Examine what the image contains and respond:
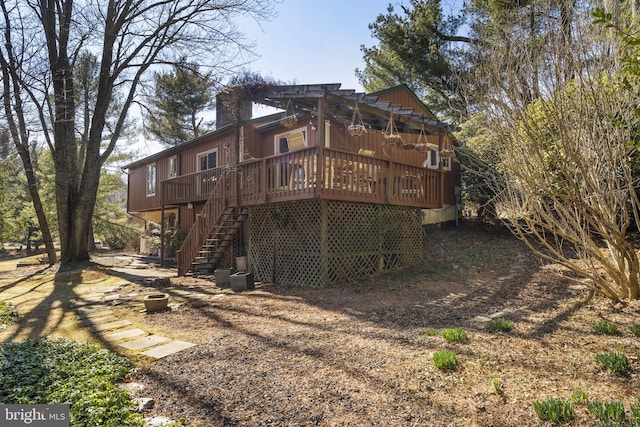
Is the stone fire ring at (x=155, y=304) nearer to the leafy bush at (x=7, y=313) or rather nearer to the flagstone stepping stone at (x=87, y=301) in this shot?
the flagstone stepping stone at (x=87, y=301)

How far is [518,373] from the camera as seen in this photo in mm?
3125

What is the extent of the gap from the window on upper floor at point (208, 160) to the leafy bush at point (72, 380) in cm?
1138

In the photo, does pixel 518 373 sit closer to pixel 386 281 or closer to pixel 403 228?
pixel 386 281

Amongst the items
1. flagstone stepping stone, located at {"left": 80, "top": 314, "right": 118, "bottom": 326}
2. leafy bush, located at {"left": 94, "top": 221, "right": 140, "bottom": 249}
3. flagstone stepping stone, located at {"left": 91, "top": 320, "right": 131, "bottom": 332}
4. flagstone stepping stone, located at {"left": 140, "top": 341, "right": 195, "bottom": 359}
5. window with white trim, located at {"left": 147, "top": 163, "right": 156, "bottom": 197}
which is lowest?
flagstone stepping stone, located at {"left": 80, "top": 314, "right": 118, "bottom": 326}

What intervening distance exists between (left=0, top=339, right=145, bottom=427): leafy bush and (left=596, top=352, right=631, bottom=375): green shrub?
3.70 meters

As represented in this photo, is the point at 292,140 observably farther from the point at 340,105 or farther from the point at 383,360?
the point at 383,360

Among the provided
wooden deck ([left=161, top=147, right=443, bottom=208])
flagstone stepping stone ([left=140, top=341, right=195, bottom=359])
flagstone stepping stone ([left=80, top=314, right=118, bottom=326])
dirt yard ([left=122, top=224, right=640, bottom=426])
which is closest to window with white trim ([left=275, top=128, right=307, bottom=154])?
wooden deck ([left=161, top=147, right=443, bottom=208])

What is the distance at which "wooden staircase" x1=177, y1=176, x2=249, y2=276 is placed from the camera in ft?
33.3

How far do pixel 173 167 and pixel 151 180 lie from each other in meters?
2.70

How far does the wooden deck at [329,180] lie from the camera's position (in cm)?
773

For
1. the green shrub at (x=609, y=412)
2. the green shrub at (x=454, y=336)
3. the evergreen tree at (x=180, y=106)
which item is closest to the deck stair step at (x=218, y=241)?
the green shrub at (x=454, y=336)

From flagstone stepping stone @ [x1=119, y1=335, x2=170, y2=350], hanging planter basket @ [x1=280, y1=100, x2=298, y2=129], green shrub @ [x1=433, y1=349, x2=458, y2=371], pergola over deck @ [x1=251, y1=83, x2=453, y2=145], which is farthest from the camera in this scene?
hanging planter basket @ [x1=280, y1=100, x2=298, y2=129]

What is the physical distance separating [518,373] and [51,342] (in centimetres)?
497

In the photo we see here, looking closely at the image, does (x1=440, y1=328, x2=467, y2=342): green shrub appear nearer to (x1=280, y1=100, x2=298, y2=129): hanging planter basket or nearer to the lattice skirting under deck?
the lattice skirting under deck
